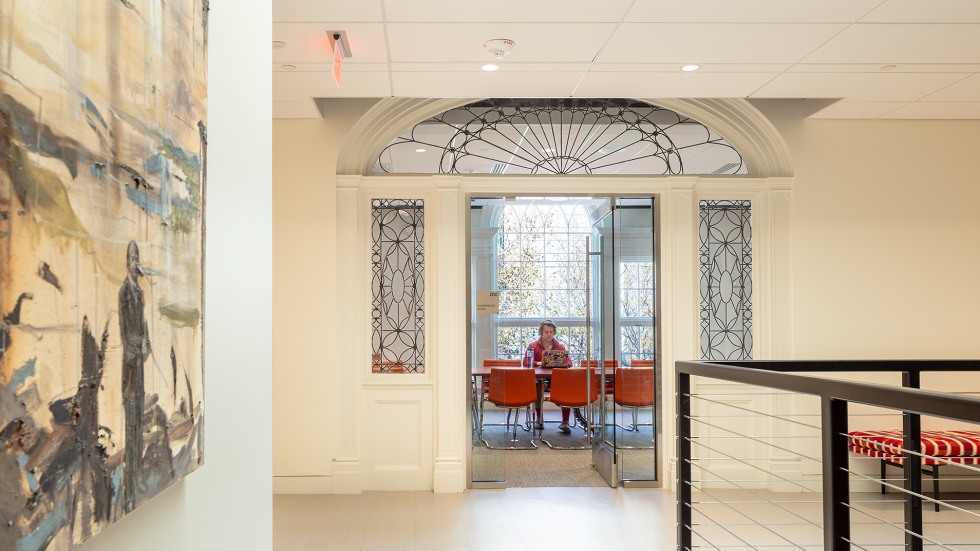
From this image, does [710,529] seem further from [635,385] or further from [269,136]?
[269,136]

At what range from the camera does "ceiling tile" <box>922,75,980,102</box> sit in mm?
4900

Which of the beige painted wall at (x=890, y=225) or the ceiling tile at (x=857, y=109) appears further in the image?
the beige painted wall at (x=890, y=225)

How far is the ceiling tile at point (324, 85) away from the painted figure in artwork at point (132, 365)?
3819 mm

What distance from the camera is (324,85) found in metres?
4.91

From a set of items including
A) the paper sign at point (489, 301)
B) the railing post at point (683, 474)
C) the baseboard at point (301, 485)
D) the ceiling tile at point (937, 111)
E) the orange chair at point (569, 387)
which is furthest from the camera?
the orange chair at point (569, 387)

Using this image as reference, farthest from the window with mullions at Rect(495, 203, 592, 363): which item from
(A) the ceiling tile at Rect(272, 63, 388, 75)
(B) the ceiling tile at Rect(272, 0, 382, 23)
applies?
(B) the ceiling tile at Rect(272, 0, 382, 23)

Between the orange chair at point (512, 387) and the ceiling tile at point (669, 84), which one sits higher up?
the ceiling tile at point (669, 84)

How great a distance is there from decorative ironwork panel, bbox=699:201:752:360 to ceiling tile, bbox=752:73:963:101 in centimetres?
124

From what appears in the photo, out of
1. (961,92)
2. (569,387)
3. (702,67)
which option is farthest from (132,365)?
(569,387)

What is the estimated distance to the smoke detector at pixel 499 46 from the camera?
404cm

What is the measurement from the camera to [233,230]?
5.52 feet

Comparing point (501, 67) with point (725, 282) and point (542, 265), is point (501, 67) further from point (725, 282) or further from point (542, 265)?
point (542, 265)

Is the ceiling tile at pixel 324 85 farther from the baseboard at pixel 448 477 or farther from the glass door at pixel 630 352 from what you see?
the baseboard at pixel 448 477

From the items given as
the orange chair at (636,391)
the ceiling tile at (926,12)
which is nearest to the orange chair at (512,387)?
the orange chair at (636,391)
